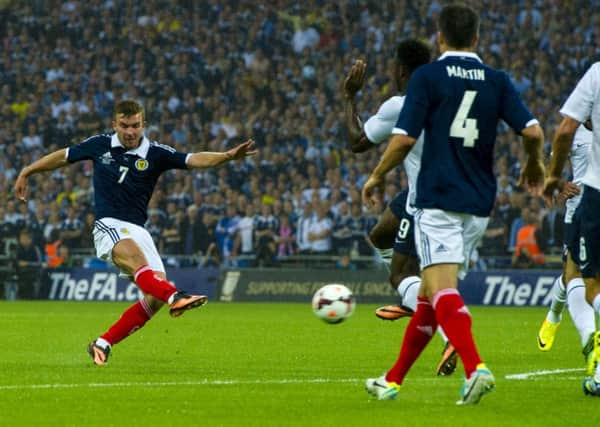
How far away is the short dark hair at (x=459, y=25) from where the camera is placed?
6883 millimetres

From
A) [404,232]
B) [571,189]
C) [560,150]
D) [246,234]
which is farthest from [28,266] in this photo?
[560,150]

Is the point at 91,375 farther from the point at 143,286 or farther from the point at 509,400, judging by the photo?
the point at 509,400

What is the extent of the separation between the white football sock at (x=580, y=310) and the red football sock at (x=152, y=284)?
295cm

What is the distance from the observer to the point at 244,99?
1116 inches

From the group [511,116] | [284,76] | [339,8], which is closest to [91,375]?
[511,116]

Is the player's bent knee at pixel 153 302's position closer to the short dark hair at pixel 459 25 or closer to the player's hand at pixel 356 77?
the player's hand at pixel 356 77

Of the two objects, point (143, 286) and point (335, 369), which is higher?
point (143, 286)

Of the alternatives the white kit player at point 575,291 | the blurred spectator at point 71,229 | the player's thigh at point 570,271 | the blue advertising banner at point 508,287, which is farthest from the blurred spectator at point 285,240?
the player's thigh at point 570,271

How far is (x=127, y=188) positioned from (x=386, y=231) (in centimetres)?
210

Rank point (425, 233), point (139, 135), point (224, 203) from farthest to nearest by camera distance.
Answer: point (224, 203)
point (139, 135)
point (425, 233)

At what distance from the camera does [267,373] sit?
923 centimetres

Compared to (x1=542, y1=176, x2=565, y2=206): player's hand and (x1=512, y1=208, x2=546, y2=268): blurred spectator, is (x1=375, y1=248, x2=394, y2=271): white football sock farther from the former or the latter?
(x1=512, y1=208, x2=546, y2=268): blurred spectator

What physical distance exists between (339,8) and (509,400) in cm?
2307

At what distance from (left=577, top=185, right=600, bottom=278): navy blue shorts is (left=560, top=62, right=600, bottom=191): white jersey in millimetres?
74
